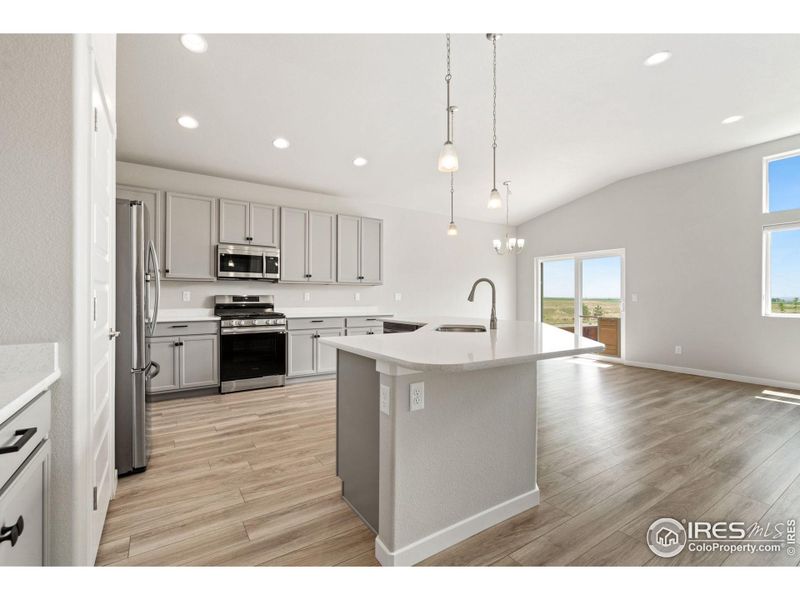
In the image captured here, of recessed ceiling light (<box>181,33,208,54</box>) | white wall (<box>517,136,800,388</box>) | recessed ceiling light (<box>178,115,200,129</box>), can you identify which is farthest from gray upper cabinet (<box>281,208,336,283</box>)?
white wall (<box>517,136,800,388</box>)

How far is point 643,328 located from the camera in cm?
581

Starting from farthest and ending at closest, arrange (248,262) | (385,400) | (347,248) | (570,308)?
(570,308)
(347,248)
(248,262)
(385,400)

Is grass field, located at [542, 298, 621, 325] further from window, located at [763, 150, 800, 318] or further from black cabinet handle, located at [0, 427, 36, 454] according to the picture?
black cabinet handle, located at [0, 427, 36, 454]

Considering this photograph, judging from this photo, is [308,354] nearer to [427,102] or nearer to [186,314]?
[186,314]

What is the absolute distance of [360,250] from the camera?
5320mm

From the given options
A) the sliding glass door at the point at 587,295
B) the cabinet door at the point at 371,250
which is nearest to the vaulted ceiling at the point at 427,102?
the cabinet door at the point at 371,250

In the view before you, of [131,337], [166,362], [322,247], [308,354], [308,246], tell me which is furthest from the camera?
[322,247]

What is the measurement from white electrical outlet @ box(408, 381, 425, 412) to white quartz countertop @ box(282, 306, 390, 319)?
332cm

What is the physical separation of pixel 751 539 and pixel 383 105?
4037mm

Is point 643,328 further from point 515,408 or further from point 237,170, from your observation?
point 237,170

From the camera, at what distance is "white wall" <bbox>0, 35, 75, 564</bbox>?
1.13 metres

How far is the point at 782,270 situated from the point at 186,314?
24.5ft

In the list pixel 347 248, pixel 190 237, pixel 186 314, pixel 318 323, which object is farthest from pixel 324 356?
pixel 190 237
